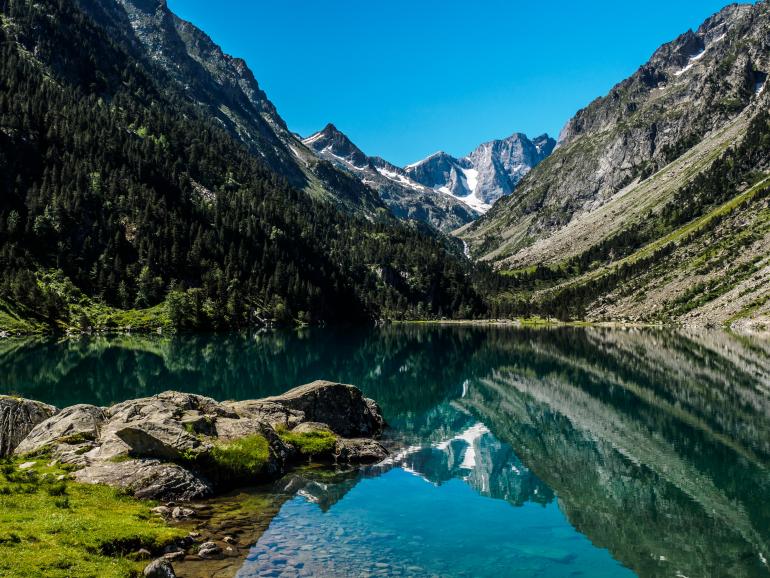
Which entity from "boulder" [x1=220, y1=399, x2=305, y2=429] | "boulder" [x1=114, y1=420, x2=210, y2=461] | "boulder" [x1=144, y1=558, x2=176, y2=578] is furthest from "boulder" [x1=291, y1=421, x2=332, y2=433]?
"boulder" [x1=144, y1=558, x2=176, y2=578]

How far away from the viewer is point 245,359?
92750 mm

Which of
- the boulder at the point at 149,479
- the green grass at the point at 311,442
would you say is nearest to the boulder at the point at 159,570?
the boulder at the point at 149,479

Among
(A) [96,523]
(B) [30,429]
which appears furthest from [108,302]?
(A) [96,523]

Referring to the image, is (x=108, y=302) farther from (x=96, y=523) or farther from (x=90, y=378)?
(x=96, y=523)

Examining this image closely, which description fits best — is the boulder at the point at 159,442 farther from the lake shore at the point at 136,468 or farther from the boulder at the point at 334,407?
the boulder at the point at 334,407

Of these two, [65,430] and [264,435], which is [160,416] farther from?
[264,435]

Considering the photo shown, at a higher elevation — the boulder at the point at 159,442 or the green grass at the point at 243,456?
the boulder at the point at 159,442

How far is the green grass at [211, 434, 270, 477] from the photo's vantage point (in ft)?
95.3

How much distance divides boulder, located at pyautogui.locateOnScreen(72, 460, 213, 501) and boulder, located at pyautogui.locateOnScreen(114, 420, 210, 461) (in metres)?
0.53

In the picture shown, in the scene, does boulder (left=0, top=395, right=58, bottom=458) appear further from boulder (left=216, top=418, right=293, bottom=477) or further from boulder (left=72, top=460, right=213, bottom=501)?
boulder (left=216, top=418, right=293, bottom=477)

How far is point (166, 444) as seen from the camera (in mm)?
27500

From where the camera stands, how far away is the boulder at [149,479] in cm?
2544

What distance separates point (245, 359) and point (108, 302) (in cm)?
7403

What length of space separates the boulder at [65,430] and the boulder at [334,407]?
13.1m
